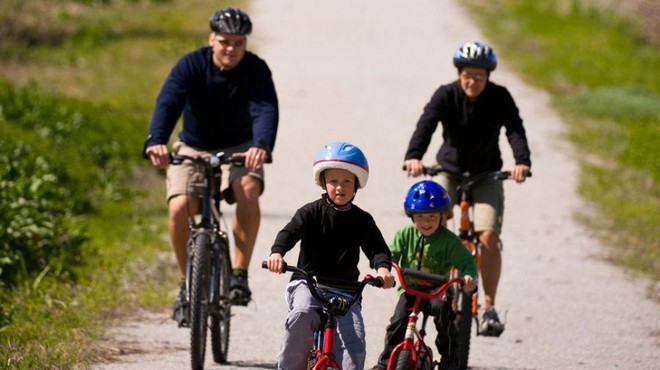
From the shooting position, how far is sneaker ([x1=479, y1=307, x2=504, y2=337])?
8.91 meters

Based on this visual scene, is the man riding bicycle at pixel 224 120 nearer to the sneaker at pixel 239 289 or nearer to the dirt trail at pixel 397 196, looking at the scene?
the sneaker at pixel 239 289

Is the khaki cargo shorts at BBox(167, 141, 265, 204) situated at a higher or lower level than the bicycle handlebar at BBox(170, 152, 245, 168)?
lower

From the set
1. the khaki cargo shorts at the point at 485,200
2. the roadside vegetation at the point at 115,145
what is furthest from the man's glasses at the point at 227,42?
the roadside vegetation at the point at 115,145

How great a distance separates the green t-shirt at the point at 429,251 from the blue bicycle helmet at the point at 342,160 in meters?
1.02

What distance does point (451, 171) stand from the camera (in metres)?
9.27

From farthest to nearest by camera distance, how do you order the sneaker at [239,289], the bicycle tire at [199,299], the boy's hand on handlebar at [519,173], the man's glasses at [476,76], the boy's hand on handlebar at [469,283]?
the man's glasses at [476,76] < the boy's hand on handlebar at [519,173] < the sneaker at [239,289] < the bicycle tire at [199,299] < the boy's hand on handlebar at [469,283]

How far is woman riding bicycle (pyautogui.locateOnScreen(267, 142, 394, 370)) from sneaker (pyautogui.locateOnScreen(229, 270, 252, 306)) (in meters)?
1.88

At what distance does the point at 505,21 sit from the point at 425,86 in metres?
7.26

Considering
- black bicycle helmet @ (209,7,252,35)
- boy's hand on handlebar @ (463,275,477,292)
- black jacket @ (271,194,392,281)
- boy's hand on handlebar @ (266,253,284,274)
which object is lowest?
boy's hand on handlebar @ (266,253,284,274)

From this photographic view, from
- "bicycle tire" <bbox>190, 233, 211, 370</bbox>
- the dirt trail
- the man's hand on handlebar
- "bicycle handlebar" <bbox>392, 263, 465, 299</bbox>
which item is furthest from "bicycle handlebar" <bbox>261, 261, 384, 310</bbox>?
the dirt trail

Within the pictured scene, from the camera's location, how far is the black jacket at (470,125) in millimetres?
9211

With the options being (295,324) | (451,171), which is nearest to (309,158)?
(451,171)

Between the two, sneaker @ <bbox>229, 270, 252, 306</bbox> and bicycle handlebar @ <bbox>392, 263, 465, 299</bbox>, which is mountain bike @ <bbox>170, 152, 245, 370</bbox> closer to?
sneaker @ <bbox>229, 270, 252, 306</bbox>

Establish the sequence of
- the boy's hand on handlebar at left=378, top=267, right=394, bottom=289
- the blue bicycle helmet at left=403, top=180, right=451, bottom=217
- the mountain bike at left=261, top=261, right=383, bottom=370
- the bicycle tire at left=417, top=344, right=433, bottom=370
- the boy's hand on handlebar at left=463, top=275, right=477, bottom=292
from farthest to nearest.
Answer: the blue bicycle helmet at left=403, top=180, right=451, bottom=217
the boy's hand on handlebar at left=463, top=275, right=477, bottom=292
the bicycle tire at left=417, top=344, right=433, bottom=370
the boy's hand on handlebar at left=378, top=267, right=394, bottom=289
the mountain bike at left=261, top=261, right=383, bottom=370
